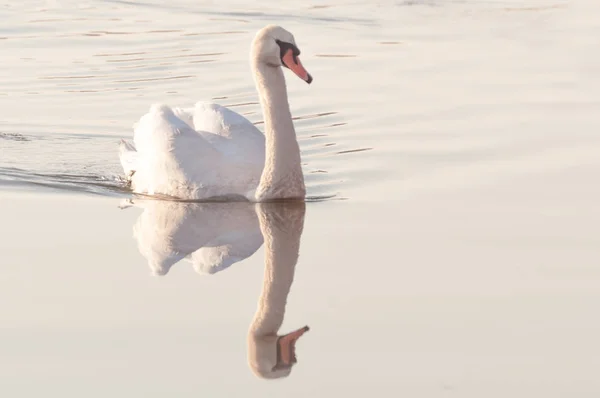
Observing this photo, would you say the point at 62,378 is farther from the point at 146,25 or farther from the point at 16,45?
the point at 146,25

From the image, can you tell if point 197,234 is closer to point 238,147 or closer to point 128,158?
point 238,147

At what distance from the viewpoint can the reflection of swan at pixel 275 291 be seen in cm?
651

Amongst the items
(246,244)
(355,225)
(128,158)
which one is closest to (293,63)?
(355,225)

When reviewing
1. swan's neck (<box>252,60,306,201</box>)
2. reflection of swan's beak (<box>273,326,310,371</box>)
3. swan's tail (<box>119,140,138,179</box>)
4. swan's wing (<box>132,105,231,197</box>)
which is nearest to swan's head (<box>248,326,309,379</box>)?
reflection of swan's beak (<box>273,326,310,371</box>)

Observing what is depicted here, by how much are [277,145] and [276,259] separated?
1.75 metres

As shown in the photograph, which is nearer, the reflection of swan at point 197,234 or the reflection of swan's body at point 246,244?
the reflection of swan's body at point 246,244

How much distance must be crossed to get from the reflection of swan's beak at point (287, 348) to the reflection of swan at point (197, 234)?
4.36 feet

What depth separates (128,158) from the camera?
37.2 ft

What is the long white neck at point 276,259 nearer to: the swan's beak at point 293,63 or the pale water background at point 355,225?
the pale water background at point 355,225

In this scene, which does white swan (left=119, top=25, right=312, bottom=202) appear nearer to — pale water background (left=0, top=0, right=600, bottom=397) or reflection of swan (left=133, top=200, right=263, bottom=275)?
reflection of swan (left=133, top=200, right=263, bottom=275)

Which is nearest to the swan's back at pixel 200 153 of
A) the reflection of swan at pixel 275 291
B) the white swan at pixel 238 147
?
the white swan at pixel 238 147

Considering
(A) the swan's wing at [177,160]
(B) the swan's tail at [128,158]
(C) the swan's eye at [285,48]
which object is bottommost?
(B) the swan's tail at [128,158]

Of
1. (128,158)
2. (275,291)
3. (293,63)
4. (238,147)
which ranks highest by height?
(293,63)

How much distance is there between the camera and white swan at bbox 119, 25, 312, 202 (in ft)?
33.1
